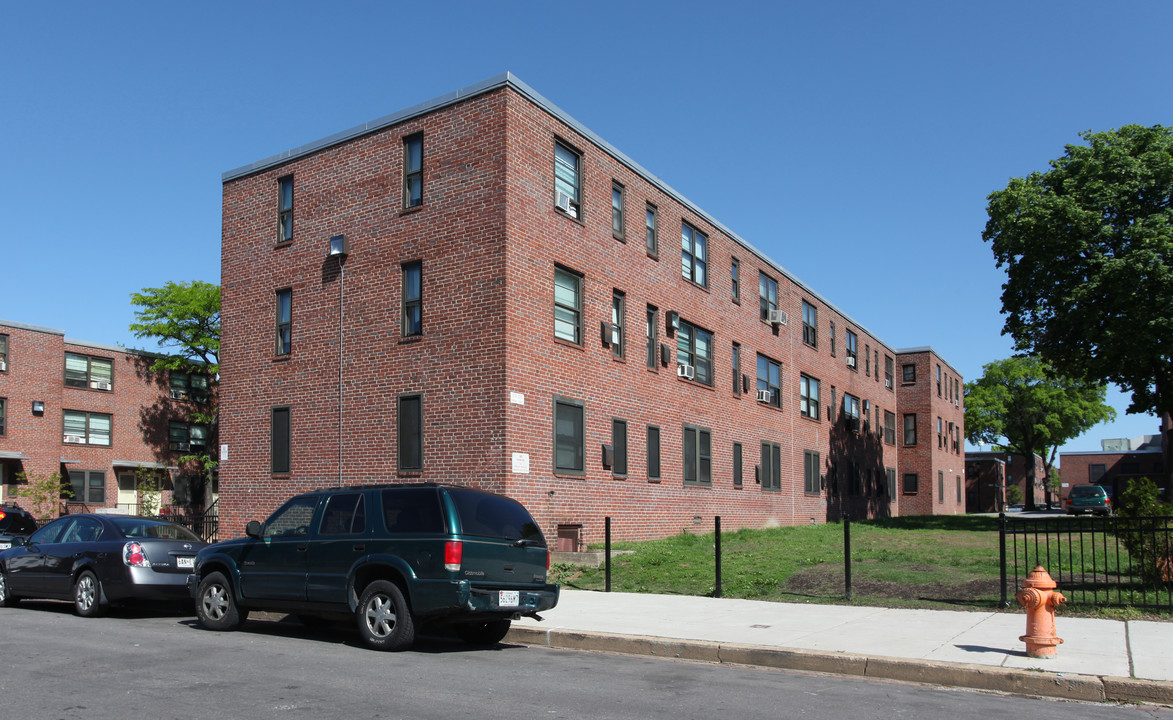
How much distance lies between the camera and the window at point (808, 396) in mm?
36438

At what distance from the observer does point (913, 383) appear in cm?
5409

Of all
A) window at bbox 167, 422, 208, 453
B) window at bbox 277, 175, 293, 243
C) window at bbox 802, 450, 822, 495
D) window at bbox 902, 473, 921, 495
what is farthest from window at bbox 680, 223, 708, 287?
window at bbox 167, 422, 208, 453

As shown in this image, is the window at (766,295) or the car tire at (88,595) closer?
the car tire at (88,595)

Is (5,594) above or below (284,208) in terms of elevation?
below

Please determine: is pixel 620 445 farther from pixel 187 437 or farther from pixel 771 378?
pixel 187 437

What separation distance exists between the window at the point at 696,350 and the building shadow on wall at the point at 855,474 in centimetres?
1246

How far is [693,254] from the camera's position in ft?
91.8

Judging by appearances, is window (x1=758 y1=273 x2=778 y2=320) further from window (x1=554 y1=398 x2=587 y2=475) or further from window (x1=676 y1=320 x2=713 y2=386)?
window (x1=554 y1=398 x2=587 y2=475)

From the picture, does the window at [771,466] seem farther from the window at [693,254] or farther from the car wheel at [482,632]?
the car wheel at [482,632]

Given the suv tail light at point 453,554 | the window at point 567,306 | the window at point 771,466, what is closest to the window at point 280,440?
the window at point 567,306

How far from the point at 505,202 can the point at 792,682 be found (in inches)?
507

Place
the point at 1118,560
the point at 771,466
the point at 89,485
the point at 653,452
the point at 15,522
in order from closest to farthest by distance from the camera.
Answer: the point at 1118,560, the point at 15,522, the point at 653,452, the point at 771,466, the point at 89,485

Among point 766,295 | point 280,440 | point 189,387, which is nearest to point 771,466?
point 766,295

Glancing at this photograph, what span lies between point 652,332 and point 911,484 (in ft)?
110
